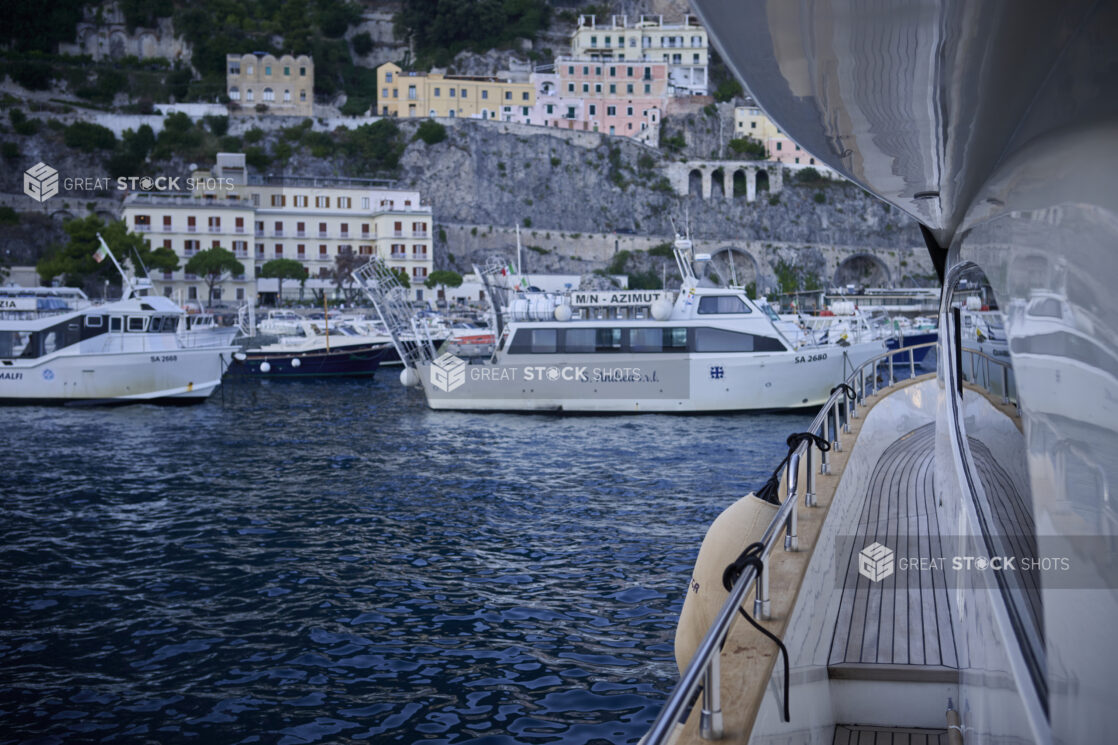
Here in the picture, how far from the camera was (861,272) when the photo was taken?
83312 millimetres

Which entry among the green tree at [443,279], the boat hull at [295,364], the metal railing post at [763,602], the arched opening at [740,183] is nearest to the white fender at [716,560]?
the metal railing post at [763,602]

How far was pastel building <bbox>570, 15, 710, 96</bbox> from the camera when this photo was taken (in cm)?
9075

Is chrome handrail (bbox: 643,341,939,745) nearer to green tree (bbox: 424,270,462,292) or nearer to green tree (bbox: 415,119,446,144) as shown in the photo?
green tree (bbox: 424,270,462,292)

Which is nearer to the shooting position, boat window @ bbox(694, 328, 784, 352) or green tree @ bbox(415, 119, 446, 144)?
boat window @ bbox(694, 328, 784, 352)

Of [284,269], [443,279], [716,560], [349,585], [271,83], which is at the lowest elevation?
[349,585]

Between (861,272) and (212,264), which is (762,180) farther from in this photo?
(212,264)

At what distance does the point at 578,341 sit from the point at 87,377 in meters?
12.6

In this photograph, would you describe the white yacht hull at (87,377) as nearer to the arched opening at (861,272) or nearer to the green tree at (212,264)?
the green tree at (212,264)

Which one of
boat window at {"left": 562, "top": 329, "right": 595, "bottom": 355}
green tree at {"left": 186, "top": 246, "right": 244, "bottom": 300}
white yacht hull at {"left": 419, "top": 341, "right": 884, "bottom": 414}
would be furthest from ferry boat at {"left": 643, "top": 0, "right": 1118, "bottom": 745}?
green tree at {"left": 186, "top": 246, "right": 244, "bottom": 300}

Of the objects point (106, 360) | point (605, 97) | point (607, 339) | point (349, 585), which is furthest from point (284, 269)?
point (349, 585)

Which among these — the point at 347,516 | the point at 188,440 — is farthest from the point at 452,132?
the point at 347,516

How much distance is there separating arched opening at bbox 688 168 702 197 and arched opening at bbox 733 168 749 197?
3.26 meters

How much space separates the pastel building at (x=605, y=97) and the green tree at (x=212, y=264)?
3622 centimetres

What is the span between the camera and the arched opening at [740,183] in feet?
275
